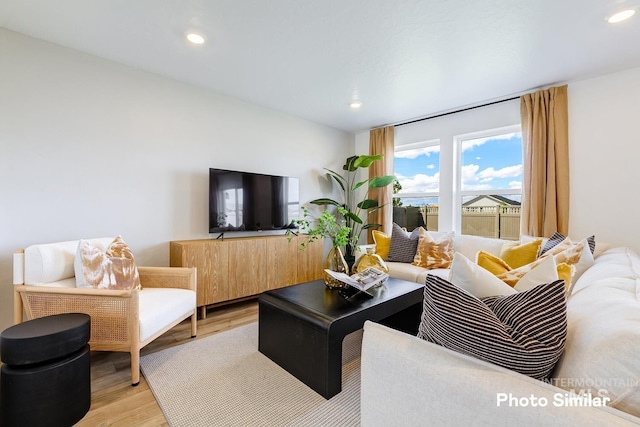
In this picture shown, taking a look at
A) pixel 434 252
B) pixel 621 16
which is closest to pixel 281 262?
pixel 434 252

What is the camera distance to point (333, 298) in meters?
1.93

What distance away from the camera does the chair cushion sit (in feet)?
5.80

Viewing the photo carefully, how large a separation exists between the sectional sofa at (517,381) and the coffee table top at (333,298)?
0.76m

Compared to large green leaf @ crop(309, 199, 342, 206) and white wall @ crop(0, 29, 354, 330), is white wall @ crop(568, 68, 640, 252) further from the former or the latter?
white wall @ crop(0, 29, 354, 330)

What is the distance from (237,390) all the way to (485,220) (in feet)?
11.2

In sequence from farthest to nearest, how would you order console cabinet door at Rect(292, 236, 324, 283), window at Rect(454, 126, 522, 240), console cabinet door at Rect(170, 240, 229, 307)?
console cabinet door at Rect(292, 236, 324, 283), window at Rect(454, 126, 522, 240), console cabinet door at Rect(170, 240, 229, 307)

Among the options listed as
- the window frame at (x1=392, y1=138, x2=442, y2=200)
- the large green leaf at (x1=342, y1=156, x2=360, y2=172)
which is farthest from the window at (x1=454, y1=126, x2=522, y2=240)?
the large green leaf at (x1=342, y1=156, x2=360, y2=172)

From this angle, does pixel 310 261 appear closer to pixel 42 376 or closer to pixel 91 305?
pixel 91 305

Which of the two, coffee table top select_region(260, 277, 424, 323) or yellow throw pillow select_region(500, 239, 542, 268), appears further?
yellow throw pillow select_region(500, 239, 542, 268)

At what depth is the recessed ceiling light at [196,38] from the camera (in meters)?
2.12

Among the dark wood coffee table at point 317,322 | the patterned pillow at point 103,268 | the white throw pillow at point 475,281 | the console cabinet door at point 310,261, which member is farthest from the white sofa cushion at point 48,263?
the white throw pillow at point 475,281

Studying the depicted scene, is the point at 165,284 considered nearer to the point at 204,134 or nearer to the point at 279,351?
the point at 279,351

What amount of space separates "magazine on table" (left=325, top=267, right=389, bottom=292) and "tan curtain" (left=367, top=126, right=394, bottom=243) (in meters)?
2.36

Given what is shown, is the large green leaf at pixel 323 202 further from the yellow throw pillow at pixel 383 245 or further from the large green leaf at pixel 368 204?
the yellow throw pillow at pixel 383 245
